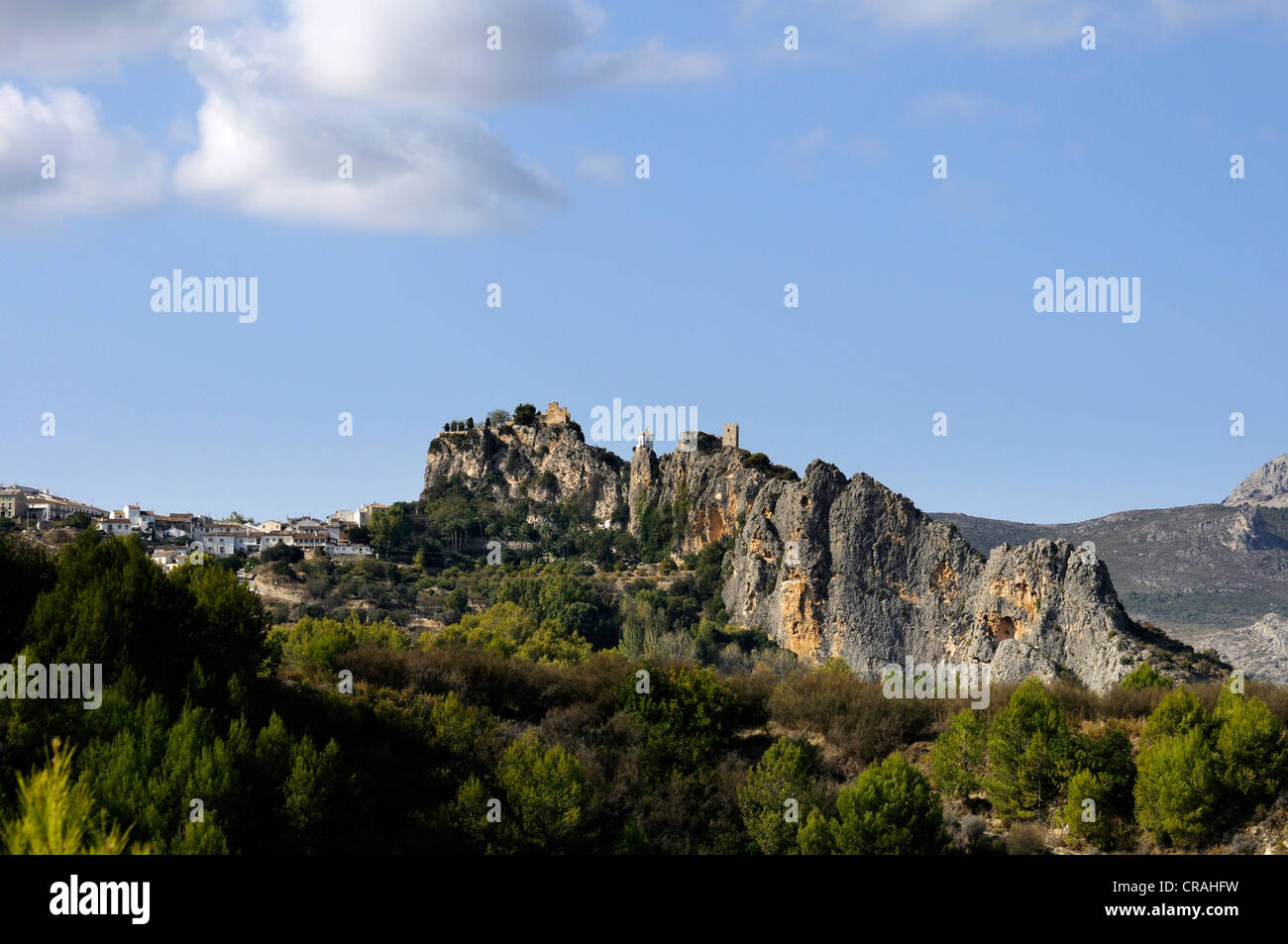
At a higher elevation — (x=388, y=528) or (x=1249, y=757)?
Result: (x=388, y=528)

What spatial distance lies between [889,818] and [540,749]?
889 centimetres

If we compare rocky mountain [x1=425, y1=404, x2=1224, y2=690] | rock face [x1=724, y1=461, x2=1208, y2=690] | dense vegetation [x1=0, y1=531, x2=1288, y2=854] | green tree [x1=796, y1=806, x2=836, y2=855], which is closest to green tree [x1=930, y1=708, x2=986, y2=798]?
dense vegetation [x1=0, y1=531, x2=1288, y2=854]

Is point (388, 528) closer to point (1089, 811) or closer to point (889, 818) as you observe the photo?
point (1089, 811)

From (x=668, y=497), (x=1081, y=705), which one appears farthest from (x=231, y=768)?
(x=668, y=497)

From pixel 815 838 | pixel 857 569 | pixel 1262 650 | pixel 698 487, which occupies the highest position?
pixel 698 487

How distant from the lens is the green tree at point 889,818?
28031mm

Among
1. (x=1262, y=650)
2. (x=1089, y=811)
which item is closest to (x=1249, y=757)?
(x=1089, y=811)

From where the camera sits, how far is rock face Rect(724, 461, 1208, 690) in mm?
78000

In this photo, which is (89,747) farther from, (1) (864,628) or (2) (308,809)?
(1) (864,628)

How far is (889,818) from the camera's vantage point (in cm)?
2858

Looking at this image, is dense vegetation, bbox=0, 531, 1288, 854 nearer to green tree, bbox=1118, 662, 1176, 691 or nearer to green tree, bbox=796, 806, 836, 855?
green tree, bbox=796, 806, 836, 855

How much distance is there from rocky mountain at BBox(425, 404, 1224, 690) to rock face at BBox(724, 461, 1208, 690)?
0.33 feet

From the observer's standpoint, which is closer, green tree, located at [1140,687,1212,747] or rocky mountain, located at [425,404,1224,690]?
green tree, located at [1140,687,1212,747]

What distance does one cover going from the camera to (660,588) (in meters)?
100
